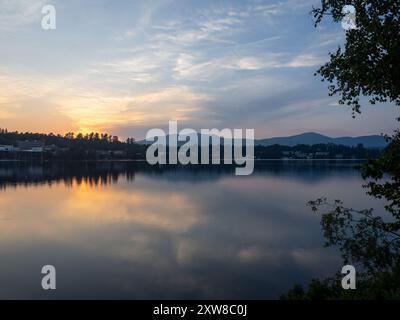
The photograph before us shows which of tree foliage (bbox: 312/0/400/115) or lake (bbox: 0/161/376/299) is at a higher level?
Result: tree foliage (bbox: 312/0/400/115)

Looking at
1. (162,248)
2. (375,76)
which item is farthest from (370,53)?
(162,248)

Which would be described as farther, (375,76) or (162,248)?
(162,248)

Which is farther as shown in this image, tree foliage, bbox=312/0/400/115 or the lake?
the lake

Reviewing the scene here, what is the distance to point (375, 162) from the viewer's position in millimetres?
12250

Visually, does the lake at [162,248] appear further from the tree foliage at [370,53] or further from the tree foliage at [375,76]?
the tree foliage at [370,53]

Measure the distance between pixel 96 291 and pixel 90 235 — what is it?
19.1 meters

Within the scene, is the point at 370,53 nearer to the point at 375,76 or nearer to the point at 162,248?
the point at 375,76

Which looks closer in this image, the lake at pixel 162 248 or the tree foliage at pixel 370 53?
the tree foliage at pixel 370 53

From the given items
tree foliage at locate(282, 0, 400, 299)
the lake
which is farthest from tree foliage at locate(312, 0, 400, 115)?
the lake

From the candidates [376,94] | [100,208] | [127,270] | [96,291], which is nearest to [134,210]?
[100,208]

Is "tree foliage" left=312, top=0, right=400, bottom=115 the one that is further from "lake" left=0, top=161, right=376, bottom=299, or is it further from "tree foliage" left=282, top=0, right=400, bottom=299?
"lake" left=0, top=161, right=376, bottom=299

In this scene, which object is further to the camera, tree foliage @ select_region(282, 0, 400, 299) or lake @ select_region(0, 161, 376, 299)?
lake @ select_region(0, 161, 376, 299)

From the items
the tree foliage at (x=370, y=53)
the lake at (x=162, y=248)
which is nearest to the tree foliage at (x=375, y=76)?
the tree foliage at (x=370, y=53)
